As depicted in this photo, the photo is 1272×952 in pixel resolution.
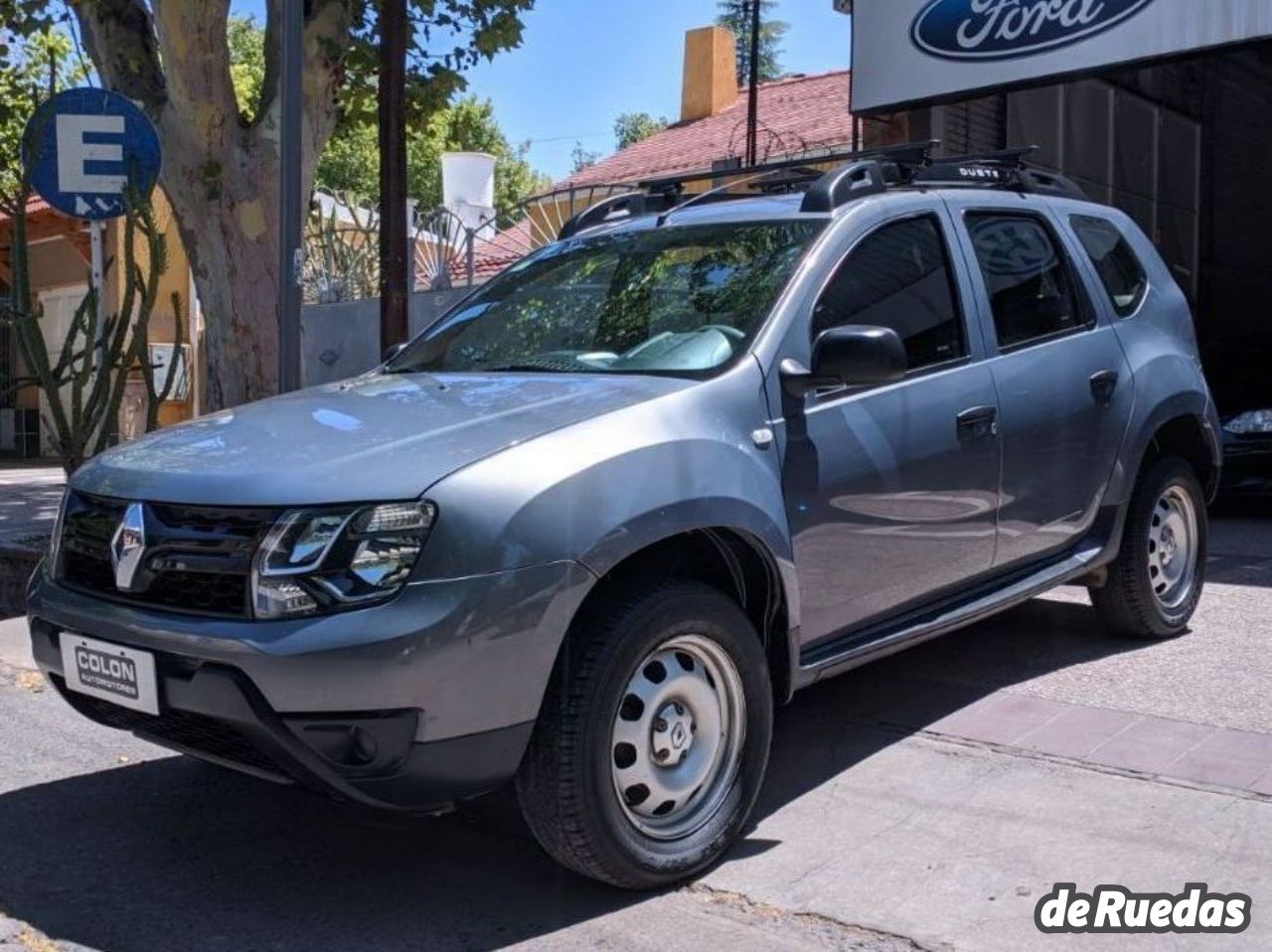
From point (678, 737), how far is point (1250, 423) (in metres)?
7.70

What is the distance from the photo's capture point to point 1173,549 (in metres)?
6.00

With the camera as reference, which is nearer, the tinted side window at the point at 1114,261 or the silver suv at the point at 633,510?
the silver suv at the point at 633,510

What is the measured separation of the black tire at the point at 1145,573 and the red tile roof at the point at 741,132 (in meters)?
12.9

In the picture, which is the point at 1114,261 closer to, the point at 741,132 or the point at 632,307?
the point at 632,307

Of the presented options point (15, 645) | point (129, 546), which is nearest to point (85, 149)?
point (15, 645)

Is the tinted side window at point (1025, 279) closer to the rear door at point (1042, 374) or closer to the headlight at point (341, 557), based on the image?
the rear door at point (1042, 374)

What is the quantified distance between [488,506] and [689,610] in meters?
0.68

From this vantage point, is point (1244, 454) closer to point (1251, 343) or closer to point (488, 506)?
point (1251, 343)

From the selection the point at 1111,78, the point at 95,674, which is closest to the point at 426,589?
the point at 95,674

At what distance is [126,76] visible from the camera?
8.98 metres

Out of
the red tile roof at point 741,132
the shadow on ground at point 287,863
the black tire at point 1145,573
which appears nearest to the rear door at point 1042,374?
the black tire at point 1145,573

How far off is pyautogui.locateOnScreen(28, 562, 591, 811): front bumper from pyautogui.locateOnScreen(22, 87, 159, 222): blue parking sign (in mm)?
4870

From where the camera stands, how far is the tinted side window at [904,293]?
440 centimetres

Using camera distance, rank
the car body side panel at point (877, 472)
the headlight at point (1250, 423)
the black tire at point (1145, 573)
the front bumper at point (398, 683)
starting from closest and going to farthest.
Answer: the front bumper at point (398, 683) → the car body side panel at point (877, 472) → the black tire at point (1145, 573) → the headlight at point (1250, 423)
